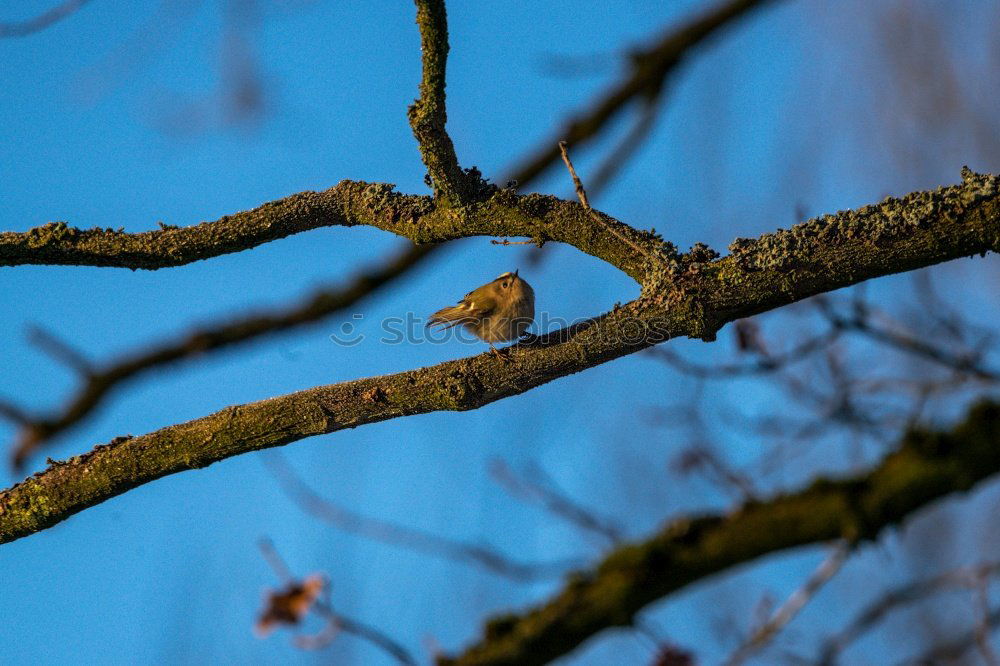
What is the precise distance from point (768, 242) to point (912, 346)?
4.03 ft

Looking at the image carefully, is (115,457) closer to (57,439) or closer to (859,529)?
(57,439)

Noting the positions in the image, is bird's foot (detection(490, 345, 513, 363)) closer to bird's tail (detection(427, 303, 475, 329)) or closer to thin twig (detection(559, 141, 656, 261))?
thin twig (detection(559, 141, 656, 261))

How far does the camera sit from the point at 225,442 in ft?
10.9

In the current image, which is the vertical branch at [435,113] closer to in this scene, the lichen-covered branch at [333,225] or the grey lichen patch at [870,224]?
the lichen-covered branch at [333,225]

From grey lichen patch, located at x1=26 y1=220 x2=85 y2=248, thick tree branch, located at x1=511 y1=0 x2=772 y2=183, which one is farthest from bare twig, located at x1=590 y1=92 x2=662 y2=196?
grey lichen patch, located at x1=26 y1=220 x2=85 y2=248

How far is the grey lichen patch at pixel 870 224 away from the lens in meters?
2.91

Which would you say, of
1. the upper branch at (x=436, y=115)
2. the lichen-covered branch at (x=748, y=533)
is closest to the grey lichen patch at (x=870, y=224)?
the upper branch at (x=436, y=115)

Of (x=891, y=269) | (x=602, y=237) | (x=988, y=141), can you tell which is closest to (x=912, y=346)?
(x=891, y=269)

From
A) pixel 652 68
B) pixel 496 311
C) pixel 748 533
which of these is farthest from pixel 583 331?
pixel 652 68

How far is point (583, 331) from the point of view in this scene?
3219mm

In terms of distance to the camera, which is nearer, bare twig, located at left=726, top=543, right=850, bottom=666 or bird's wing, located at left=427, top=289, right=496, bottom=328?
bare twig, located at left=726, top=543, right=850, bottom=666

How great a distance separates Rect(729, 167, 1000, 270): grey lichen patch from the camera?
9.55 feet

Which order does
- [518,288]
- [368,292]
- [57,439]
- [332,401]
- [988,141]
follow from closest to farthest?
[332,401], [518,288], [57,439], [368,292], [988,141]

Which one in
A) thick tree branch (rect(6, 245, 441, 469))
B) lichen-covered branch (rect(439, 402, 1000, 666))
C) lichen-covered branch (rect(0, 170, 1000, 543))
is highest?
thick tree branch (rect(6, 245, 441, 469))
